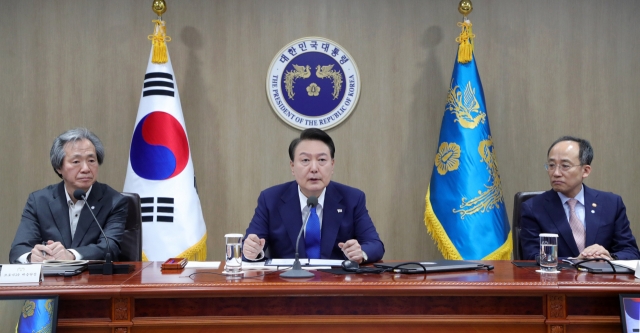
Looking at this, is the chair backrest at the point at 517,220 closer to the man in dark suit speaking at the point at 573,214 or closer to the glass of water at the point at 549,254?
the man in dark suit speaking at the point at 573,214

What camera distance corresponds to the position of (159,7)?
3779mm

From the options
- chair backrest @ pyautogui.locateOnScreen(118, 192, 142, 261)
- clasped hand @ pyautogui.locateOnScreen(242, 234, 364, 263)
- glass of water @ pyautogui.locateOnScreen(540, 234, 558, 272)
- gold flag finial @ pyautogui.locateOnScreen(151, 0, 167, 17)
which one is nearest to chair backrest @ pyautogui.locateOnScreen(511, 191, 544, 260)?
glass of water @ pyautogui.locateOnScreen(540, 234, 558, 272)

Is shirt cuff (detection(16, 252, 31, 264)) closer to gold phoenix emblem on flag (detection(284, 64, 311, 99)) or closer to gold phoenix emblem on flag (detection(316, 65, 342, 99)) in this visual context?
gold phoenix emblem on flag (detection(284, 64, 311, 99))

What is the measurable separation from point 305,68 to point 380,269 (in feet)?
Answer: 7.28

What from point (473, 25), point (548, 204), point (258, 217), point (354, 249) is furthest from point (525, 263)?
point (473, 25)

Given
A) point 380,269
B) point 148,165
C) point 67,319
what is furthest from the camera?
point 148,165

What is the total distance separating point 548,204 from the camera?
279 centimetres

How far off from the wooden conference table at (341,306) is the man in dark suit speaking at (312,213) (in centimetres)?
68

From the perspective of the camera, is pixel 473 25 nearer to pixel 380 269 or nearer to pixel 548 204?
pixel 548 204

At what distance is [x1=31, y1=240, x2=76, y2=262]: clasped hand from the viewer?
236 cm

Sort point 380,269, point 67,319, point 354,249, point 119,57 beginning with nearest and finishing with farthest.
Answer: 1. point 67,319
2. point 380,269
3. point 354,249
4. point 119,57

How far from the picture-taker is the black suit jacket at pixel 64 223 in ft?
8.55

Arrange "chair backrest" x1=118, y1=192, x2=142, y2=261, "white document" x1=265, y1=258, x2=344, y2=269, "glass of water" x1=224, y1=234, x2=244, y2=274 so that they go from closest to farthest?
"glass of water" x1=224, y1=234, x2=244, y2=274, "white document" x1=265, y1=258, x2=344, y2=269, "chair backrest" x1=118, y1=192, x2=142, y2=261

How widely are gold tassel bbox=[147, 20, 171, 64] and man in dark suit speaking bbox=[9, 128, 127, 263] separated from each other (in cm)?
111
